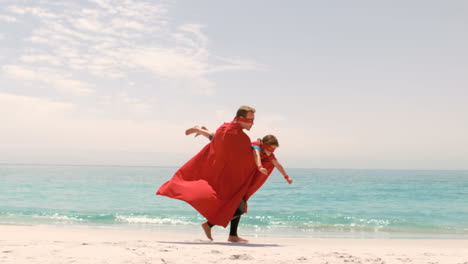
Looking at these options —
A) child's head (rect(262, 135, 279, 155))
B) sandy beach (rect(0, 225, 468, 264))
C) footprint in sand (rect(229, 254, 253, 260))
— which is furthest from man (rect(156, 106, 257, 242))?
footprint in sand (rect(229, 254, 253, 260))

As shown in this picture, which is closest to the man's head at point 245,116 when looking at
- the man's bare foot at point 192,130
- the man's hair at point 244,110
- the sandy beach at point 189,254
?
the man's hair at point 244,110

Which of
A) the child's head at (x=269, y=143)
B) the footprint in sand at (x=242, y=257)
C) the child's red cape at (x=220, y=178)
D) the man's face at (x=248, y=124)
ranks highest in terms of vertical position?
the man's face at (x=248, y=124)

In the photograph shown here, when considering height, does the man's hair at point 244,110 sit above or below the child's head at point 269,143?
above

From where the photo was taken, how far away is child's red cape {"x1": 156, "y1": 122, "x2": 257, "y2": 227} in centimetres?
552

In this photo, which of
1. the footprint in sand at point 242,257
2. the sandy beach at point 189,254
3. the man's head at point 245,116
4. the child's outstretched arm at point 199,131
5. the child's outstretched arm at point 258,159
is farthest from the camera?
the child's outstretched arm at point 199,131

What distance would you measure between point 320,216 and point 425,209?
6362mm

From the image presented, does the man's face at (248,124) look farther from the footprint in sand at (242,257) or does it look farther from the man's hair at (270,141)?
the footprint in sand at (242,257)

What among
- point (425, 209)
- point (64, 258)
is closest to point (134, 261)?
point (64, 258)

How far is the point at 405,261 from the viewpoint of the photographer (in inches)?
187

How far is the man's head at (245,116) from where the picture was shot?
564cm

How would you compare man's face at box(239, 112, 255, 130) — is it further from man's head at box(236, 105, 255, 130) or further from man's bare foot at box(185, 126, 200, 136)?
man's bare foot at box(185, 126, 200, 136)

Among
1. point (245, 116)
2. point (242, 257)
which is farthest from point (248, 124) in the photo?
point (242, 257)

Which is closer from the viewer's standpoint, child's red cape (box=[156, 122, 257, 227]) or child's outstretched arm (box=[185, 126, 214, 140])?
child's red cape (box=[156, 122, 257, 227])

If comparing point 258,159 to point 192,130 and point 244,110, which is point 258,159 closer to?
point 244,110
